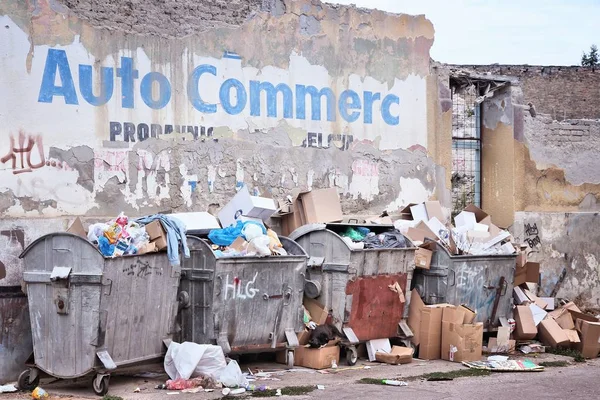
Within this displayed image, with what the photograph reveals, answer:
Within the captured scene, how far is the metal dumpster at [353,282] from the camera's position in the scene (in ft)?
33.7

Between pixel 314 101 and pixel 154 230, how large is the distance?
A: 421cm

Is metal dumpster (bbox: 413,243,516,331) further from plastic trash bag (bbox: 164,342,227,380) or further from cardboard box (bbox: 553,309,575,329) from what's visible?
plastic trash bag (bbox: 164,342,227,380)

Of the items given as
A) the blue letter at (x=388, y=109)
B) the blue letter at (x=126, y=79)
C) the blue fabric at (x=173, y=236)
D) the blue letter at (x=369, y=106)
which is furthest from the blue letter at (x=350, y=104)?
the blue fabric at (x=173, y=236)

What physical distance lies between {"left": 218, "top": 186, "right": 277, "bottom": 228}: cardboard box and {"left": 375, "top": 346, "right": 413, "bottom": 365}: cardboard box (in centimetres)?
203

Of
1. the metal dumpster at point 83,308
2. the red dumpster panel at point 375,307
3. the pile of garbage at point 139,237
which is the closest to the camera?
the metal dumpster at point 83,308

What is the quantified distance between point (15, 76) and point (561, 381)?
21.0 feet

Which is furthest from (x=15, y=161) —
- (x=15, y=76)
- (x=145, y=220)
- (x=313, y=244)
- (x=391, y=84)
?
(x=391, y=84)

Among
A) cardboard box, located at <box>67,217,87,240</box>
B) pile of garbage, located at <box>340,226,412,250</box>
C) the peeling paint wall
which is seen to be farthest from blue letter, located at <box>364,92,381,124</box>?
cardboard box, located at <box>67,217,87,240</box>

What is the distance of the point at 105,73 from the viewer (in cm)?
1040

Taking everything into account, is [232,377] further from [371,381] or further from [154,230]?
[154,230]

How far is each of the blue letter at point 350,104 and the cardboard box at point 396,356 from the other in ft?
11.6

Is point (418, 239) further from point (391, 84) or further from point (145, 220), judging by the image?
point (145, 220)

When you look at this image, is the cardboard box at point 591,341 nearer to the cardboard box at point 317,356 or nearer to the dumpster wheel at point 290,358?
the cardboard box at point 317,356

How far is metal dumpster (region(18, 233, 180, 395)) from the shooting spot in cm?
819
